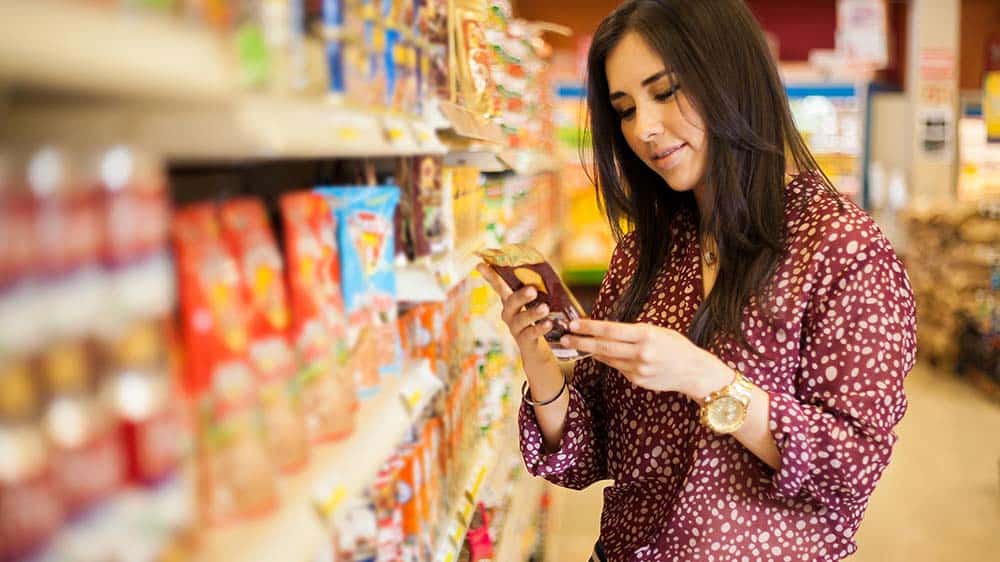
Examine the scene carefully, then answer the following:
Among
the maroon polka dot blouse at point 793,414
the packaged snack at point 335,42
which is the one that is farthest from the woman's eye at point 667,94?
the packaged snack at point 335,42

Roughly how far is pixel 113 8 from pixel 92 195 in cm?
13

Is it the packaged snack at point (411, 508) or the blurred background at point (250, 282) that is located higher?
the blurred background at point (250, 282)

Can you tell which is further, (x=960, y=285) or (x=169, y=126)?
(x=960, y=285)

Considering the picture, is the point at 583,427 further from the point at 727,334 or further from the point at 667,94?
the point at 667,94

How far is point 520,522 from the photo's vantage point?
121 inches

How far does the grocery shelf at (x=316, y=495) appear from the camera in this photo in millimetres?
841

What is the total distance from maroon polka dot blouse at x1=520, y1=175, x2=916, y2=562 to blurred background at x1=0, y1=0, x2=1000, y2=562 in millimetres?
405

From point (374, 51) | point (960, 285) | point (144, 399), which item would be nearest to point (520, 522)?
point (374, 51)

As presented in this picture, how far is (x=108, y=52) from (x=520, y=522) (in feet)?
8.75

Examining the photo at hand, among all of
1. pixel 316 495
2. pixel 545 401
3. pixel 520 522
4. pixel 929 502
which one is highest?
pixel 316 495

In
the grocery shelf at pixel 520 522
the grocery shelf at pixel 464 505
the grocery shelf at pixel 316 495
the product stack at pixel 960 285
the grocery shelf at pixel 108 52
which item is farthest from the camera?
the product stack at pixel 960 285

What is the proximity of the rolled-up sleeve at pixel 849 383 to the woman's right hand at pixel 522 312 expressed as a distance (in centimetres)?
41

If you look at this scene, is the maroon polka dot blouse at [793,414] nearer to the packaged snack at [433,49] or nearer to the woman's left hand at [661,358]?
the woman's left hand at [661,358]

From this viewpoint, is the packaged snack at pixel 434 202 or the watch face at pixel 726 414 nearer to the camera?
the watch face at pixel 726 414
